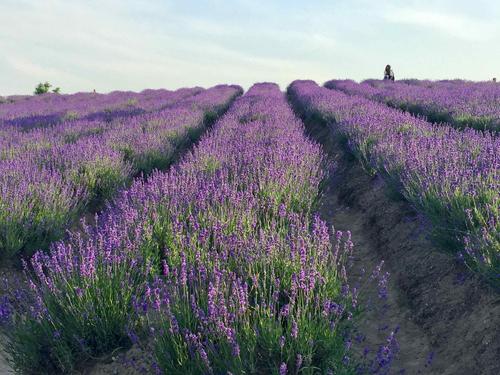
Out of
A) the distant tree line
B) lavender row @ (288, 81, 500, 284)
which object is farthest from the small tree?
lavender row @ (288, 81, 500, 284)

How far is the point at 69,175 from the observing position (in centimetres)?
554

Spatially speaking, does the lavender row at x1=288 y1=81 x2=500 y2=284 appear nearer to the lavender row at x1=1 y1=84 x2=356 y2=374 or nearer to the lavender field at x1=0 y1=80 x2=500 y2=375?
the lavender field at x1=0 y1=80 x2=500 y2=375

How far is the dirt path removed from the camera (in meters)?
2.57

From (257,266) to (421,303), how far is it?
49.0 inches

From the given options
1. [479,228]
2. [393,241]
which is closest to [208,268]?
[479,228]

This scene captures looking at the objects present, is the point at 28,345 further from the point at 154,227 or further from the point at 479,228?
the point at 479,228

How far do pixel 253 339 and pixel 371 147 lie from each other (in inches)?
173

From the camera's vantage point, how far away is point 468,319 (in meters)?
2.78

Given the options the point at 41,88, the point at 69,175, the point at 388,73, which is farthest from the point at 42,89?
the point at 69,175

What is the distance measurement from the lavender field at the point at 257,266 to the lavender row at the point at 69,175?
31 mm

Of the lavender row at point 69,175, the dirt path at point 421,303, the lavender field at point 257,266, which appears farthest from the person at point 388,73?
the dirt path at point 421,303

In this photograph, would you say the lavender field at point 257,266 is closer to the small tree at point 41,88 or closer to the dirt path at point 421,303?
the dirt path at point 421,303

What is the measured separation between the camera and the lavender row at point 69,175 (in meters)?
4.13

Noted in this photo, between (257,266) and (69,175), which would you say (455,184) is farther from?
(69,175)
